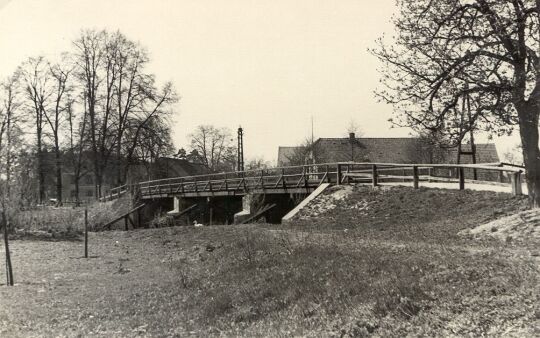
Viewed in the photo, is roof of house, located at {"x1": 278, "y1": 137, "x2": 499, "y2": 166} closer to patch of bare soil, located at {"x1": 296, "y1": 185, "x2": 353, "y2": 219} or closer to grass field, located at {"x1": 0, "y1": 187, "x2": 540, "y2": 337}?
patch of bare soil, located at {"x1": 296, "y1": 185, "x2": 353, "y2": 219}

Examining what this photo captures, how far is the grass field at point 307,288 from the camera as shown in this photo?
19.6 ft

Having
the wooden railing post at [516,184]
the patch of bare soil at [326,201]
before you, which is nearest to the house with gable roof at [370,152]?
the patch of bare soil at [326,201]

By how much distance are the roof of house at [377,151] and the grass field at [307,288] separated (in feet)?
147

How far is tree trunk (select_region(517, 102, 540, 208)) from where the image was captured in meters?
12.4

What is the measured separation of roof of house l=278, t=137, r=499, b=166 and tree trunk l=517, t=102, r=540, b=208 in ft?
152

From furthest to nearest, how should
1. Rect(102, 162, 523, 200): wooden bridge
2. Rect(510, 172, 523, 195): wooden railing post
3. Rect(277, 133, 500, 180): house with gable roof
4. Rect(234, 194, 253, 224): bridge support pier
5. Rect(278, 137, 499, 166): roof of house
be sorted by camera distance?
Rect(278, 137, 499, 166): roof of house → Rect(277, 133, 500, 180): house with gable roof → Rect(234, 194, 253, 224): bridge support pier → Rect(102, 162, 523, 200): wooden bridge → Rect(510, 172, 523, 195): wooden railing post

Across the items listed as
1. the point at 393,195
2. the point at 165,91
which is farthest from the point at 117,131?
the point at 393,195

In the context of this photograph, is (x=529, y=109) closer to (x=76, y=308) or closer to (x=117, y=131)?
(x=76, y=308)

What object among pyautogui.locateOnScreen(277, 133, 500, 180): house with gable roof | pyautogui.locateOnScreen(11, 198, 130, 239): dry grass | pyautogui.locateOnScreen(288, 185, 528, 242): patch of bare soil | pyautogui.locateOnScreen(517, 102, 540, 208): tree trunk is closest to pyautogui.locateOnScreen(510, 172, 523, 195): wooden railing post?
pyautogui.locateOnScreen(288, 185, 528, 242): patch of bare soil

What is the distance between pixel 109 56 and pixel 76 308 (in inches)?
1552

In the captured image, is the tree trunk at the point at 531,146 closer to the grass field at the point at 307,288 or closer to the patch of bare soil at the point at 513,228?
the patch of bare soil at the point at 513,228

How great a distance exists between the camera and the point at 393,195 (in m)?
20.1

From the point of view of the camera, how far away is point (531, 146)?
41.8 ft

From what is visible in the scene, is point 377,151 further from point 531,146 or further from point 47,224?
point 531,146
